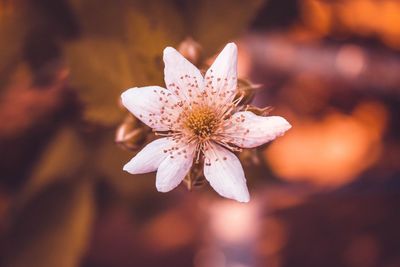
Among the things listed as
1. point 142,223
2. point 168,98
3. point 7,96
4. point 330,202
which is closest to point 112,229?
point 142,223

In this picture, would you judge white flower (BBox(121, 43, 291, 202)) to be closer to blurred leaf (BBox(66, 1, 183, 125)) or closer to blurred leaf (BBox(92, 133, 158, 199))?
blurred leaf (BBox(66, 1, 183, 125))

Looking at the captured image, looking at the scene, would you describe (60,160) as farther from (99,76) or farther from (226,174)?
(226,174)

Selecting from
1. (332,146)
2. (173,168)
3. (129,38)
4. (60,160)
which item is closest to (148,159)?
(173,168)

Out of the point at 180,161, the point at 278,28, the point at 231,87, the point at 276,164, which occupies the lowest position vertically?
the point at 180,161

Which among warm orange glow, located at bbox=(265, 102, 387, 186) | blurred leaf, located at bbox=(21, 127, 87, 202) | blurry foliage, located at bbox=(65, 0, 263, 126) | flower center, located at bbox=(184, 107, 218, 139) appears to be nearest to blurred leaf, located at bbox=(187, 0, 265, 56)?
blurry foliage, located at bbox=(65, 0, 263, 126)

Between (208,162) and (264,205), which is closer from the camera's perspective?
(208,162)

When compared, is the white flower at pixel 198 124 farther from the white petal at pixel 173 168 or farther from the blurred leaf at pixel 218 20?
the blurred leaf at pixel 218 20

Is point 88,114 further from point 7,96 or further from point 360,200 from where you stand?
point 360,200
